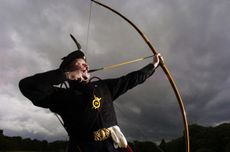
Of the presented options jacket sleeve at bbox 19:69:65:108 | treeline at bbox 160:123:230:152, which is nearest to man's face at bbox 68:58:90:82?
jacket sleeve at bbox 19:69:65:108

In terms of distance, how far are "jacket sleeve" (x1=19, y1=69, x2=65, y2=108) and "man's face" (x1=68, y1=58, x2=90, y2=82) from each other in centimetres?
22

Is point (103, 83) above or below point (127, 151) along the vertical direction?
above

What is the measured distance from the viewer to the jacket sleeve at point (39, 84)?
430 centimetres

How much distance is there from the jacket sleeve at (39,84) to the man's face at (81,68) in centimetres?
22

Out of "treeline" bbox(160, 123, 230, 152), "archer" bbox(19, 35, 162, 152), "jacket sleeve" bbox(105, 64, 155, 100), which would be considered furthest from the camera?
"treeline" bbox(160, 123, 230, 152)

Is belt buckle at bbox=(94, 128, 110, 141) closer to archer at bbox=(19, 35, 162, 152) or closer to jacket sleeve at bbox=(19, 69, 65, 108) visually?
archer at bbox=(19, 35, 162, 152)

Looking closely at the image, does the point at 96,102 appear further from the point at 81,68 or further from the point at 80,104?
the point at 81,68

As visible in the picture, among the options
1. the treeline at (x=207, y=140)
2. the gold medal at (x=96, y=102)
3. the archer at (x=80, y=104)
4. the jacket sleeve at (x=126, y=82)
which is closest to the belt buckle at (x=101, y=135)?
the archer at (x=80, y=104)

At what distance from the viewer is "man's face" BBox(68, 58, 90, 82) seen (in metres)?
4.64

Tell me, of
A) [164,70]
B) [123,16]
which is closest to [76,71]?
[164,70]

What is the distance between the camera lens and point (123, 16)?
282 inches

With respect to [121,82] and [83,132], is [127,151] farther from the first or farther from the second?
[121,82]

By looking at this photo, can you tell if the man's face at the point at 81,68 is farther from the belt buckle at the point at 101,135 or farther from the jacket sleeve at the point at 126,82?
the belt buckle at the point at 101,135

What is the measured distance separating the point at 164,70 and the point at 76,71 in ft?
6.10
